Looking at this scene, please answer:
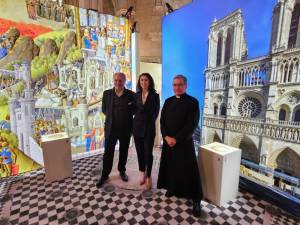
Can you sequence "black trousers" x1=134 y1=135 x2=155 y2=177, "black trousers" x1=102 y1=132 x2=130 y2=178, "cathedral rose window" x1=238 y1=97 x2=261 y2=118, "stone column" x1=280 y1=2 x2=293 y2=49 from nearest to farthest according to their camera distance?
1. "stone column" x1=280 y1=2 x2=293 y2=49
2. "cathedral rose window" x1=238 y1=97 x2=261 y2=118
3. "black trousers" x1=134 y1=135 x2=155 y2=177
4. "black trousers" x1=102 y1=132 x2=130 y2=178

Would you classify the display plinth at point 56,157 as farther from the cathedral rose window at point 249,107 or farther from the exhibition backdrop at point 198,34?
the cathedral rose window at point 249,107

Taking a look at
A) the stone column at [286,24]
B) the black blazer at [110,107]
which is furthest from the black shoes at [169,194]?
the stone column at [286,24]

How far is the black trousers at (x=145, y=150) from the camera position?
202 cm

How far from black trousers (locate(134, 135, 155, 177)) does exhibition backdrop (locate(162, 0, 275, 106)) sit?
1.04 m

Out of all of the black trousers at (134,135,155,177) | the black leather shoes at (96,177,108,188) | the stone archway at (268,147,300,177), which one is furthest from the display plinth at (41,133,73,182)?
the stone archway at (268,147,300,177)

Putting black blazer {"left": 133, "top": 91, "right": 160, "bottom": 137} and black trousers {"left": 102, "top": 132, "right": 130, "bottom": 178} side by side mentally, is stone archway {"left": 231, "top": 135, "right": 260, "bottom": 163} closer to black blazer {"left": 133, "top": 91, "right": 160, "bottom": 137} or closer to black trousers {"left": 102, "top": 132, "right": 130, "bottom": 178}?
black blazer {"left": 133, "top": 91, "right": 160, "bottom": 137}

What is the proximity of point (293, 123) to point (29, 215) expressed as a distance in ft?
8.68

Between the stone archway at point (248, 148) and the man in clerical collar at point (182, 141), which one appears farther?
the stone archway at point (248, 148)

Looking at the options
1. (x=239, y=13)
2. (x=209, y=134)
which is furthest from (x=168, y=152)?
(x=239, y=13)

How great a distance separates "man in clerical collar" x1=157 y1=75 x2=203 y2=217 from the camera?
1682 millimetres

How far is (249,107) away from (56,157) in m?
2.43

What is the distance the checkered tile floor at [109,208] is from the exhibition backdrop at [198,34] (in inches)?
53.6

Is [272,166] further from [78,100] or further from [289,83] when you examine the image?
[78,100]

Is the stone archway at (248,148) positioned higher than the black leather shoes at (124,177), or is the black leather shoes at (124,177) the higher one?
the stone archway at (248,148)
